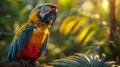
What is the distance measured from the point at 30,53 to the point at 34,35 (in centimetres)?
18

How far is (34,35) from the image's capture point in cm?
324

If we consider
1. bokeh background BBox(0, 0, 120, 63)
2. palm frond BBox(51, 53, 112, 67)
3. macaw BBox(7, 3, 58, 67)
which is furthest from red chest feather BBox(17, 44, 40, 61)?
bokeh background BBox(0, 0, 120, 63)

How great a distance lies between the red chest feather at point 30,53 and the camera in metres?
3.28

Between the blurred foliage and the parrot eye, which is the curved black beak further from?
the blurred foliage

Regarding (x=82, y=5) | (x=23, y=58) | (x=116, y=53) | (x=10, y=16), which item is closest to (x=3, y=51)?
(x=10, y=16)

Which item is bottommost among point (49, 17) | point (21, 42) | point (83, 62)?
point (83, 62)

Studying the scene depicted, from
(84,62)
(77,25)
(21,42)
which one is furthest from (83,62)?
(77,25)

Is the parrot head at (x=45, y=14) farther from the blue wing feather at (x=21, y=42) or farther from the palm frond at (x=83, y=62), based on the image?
the palm frond at (x=83, y=62)

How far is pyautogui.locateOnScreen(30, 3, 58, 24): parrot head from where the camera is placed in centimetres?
324

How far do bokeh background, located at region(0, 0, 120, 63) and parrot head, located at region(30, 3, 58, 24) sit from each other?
4.37ft

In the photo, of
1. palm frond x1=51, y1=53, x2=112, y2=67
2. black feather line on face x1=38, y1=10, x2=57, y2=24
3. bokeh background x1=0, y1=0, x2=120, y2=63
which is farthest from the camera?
bokeh background x1=0, y1=0, x2=120, y2=63

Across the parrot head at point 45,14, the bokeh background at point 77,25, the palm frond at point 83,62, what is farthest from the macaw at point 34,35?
the bokeh background at point 77,25

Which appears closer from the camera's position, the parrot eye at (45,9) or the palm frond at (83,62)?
the parrot eye at (45,9)

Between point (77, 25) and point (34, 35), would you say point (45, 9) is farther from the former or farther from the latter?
point (77, 25)
